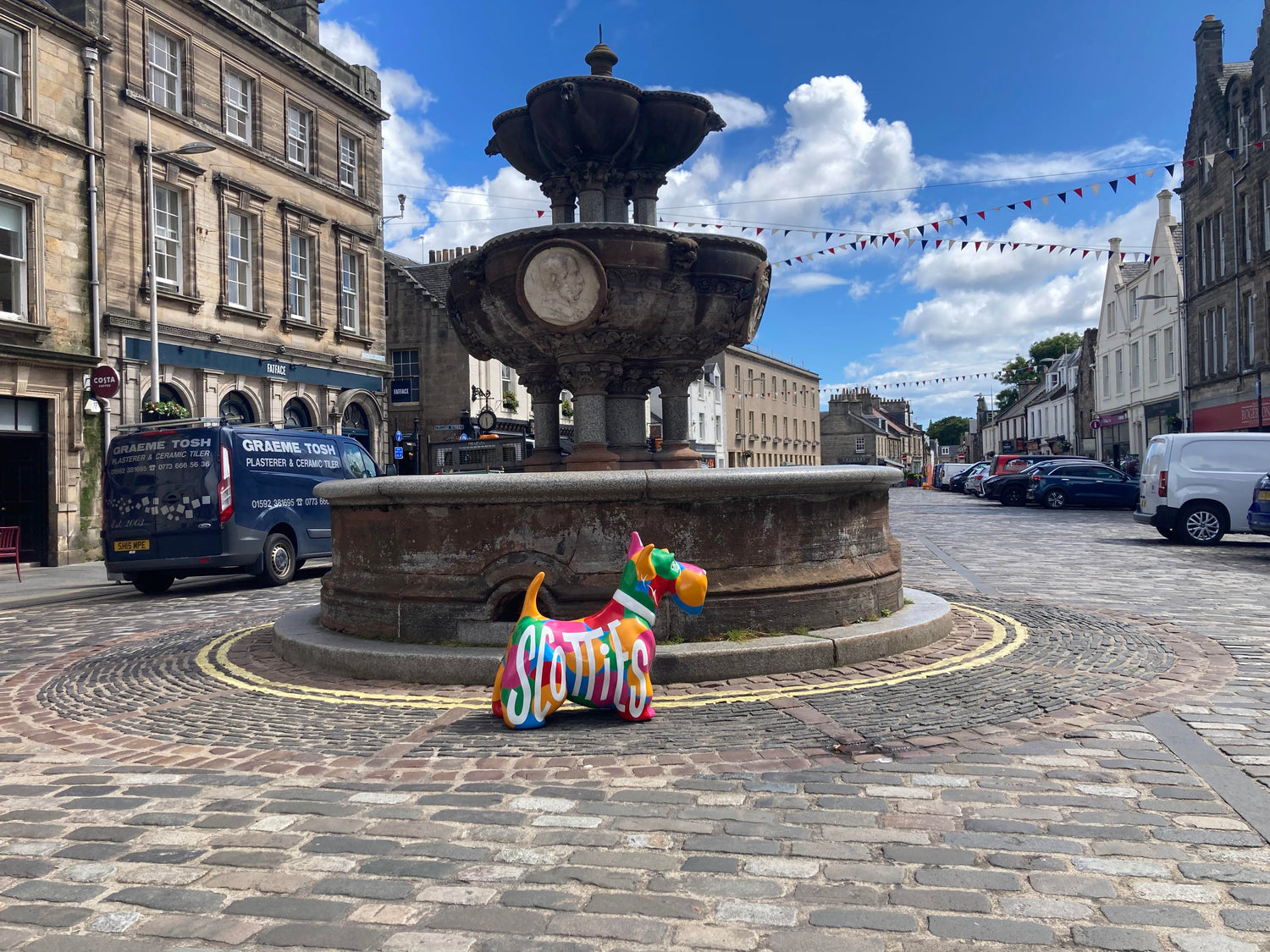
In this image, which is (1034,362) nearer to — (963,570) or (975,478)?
(975,478)

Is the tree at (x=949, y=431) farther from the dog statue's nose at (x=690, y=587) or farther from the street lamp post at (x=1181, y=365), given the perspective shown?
the dog statue's nose at (x=690, y=587)

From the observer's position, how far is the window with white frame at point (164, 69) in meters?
20.7

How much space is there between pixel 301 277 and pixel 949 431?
477ft

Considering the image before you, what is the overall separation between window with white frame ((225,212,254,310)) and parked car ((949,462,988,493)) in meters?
33.3

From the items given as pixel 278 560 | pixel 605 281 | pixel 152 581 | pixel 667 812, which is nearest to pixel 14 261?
pixel 152 581

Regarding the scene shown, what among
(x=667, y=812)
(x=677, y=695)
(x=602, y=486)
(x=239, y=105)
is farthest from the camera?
(x=239, y=105)

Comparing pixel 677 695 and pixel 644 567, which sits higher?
pixel 644 567

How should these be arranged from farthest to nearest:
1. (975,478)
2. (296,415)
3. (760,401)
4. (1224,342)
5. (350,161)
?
1. (760,401)
2. (975,478)
3. (1224,342)
4. (350,161)
5. (296,415)

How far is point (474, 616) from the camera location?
20.3ft

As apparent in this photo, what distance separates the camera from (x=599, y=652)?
4.77 meters

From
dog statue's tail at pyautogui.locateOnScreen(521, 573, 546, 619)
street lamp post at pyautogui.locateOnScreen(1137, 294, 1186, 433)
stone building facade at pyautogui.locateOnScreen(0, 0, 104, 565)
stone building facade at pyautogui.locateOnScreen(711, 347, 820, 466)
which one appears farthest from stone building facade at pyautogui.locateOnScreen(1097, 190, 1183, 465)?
dog statue's tail at pyautogui.locateOnScreen(521, 573, 546, 619)

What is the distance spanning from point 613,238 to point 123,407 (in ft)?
51.6

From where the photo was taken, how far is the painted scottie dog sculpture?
4.70m

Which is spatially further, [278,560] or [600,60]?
[278,560]
